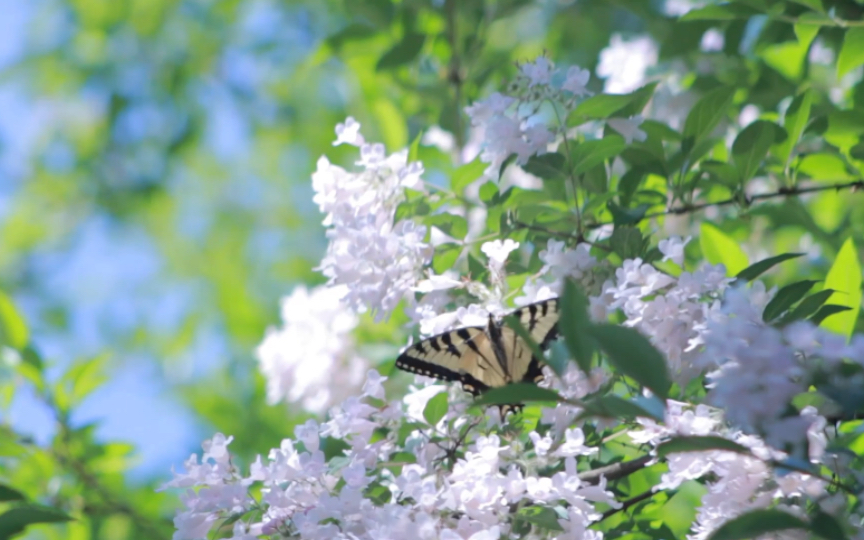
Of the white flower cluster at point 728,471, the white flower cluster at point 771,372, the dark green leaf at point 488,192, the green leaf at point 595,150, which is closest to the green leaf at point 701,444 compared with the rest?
the white flower cluster at point 771,372

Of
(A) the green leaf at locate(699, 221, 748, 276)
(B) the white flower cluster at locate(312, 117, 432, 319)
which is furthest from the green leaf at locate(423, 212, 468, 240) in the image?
(A) the green leaf at locate(699, 221, 748, 276)

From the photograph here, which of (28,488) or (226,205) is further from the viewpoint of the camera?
(226,205)

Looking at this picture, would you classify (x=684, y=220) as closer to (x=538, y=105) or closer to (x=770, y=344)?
(x=538, y=105)

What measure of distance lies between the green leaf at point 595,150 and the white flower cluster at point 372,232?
0.28 metres

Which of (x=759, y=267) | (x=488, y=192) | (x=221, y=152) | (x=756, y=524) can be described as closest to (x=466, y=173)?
(x=488, y=192)

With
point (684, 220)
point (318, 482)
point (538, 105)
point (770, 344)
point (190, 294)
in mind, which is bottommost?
point (770, 344)

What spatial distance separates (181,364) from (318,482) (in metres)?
3.60

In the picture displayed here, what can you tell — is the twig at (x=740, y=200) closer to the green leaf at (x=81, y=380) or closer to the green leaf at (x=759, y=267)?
the green leaf at (x=759, y=267)

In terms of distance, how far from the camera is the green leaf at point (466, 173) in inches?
60.7

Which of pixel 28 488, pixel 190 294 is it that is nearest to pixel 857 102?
pixel 28 488

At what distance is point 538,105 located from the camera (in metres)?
1.41

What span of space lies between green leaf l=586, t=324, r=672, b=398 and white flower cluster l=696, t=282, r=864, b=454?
2.1 inches

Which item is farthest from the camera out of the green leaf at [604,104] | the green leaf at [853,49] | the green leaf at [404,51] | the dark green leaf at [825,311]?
the green leaf at [404,51]

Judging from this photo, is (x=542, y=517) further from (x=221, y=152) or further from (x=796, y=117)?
(x=221, y=152)
